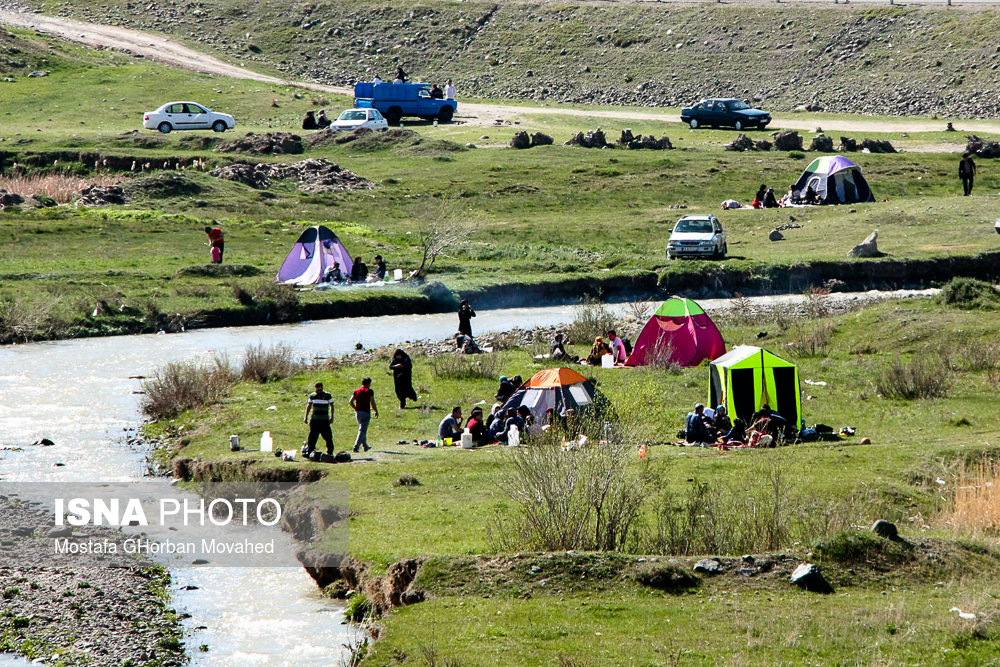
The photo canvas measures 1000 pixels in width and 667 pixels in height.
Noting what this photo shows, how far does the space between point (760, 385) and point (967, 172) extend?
97.8 ft

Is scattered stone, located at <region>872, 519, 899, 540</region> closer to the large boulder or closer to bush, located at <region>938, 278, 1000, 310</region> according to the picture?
bush, located at <region>938, 278, 1000, 310</region>

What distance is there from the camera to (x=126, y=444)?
956 inches

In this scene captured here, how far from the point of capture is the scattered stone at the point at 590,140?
61.0 metres

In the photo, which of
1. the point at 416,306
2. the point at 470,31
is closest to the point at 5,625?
the point at 416,306

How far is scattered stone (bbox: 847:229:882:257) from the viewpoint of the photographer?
41781 millimetres

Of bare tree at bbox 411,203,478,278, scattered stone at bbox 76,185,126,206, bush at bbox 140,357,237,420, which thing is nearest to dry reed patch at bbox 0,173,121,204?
scattered stone at bbox 76,185,126,206

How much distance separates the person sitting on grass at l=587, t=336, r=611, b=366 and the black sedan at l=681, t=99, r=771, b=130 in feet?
131

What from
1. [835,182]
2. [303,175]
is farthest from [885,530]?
[303,175]

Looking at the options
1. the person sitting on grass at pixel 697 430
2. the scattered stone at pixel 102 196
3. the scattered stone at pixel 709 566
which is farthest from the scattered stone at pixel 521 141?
the scattered stone at pixel 709 566

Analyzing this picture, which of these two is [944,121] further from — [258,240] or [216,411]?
[216,411]

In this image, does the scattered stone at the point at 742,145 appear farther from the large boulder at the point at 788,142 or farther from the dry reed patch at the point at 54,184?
the dry reed patch at the point at 54,184

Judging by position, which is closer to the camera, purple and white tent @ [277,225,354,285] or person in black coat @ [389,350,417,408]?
person in black coat @ [389,350,417,408]

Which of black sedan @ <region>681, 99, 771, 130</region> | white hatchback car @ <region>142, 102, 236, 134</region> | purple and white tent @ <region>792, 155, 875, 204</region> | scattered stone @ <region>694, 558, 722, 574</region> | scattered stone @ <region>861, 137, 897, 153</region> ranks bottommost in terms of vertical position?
scattered stone @ <region>694, 558, 722, 574</region>

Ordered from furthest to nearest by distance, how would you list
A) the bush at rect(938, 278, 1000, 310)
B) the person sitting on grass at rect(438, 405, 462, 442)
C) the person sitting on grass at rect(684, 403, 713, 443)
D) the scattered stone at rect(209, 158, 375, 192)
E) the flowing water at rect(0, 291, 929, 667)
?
1. the scattered stone at rect(209, 158, 375, 192)
2. the bush at rect(938, 278, 1000, 310)
3. the person sitting on grass at rect(438, 405, 462, 442)
4. the person sitting on grass at rect(684, 403, 713, 443)
5. the flowing water at rect(0, 291, 929, 667)
